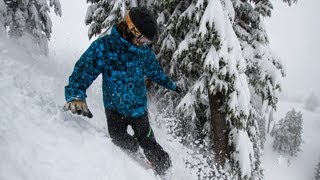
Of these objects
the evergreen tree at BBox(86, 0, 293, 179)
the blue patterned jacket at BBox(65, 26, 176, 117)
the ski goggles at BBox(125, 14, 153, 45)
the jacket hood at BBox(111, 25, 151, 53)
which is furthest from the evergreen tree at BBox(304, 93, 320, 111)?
the ski goggles at BBox(125, 14, 153, 45)

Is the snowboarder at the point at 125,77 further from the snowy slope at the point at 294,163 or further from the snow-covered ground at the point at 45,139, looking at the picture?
the snowy slope at the point at 294,163

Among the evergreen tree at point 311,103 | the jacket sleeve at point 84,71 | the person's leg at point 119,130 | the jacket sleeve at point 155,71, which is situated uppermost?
the evergreen tree at point 311,103

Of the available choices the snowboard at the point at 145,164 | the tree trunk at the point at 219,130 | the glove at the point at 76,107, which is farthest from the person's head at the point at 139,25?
the tree trunk at the point at 219,130

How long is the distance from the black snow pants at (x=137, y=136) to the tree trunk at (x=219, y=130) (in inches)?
170

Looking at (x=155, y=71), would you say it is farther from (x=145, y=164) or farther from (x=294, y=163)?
(x=294, y=163)

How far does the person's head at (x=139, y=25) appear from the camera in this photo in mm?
4031

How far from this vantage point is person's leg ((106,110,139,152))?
15.1 feet

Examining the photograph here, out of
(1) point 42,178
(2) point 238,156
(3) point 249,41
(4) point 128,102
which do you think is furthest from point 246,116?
(1) point 42,178

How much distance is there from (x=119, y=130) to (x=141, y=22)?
4.53ft

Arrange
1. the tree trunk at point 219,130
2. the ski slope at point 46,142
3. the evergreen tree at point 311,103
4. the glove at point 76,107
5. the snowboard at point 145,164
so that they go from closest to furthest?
the ski slope at point 46,142 < the glove at point 76,107 < the snowboard at point 145,164 < the tree trunk at point 219,130 < the evergreen tree at point 311,103

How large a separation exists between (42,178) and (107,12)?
28.9 feet

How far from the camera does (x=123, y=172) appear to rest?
3.96 m

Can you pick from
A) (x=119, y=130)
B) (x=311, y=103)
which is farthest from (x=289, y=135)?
(x=311, y=103)

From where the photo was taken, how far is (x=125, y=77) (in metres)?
4.40
